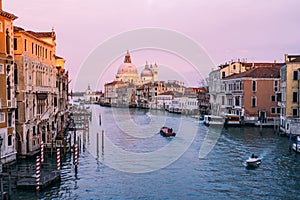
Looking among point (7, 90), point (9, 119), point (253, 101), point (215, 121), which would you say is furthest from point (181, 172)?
point (253, 101)

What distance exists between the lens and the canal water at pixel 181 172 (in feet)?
42.1

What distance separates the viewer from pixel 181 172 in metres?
16.0

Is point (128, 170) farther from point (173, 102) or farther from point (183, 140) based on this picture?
point (173, 102)

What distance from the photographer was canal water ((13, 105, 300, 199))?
1284 cm

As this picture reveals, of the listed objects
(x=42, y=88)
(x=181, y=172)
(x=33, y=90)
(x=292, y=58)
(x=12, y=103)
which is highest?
(x=292, y=58)

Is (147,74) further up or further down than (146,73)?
further down

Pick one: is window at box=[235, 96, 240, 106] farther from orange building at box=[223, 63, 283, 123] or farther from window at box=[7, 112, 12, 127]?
window at box=[7, 112, 12, 127]

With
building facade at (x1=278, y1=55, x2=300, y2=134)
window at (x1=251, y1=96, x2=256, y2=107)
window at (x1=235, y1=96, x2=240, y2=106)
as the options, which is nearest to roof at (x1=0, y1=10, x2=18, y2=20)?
building facade at (x1=278, y1=55, x2=300, y2=134)

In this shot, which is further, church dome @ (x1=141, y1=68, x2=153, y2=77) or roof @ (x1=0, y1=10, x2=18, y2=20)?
church dome @ (x1=141, y1=68, x2=153, y2=77)

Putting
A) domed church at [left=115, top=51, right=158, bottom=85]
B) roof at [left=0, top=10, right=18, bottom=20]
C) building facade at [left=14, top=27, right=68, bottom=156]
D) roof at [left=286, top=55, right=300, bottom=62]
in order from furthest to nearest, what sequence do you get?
domed church at [left=115, top=51, right=158, bottom=85] → roof at [left=286, top=55, right=300, bottom=62] → building facade at [left=14, top=27, right=68, bottom=156] → roof at [left=0, top=10, right=18, bottom=20]

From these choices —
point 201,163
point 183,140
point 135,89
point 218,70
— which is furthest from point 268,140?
point 135,89

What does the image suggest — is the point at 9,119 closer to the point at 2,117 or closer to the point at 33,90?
the point at 2,117

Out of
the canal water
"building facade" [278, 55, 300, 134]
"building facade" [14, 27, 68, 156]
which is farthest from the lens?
"building facade" [278, 55, 300, 134]

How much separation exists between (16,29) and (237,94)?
2408cm
